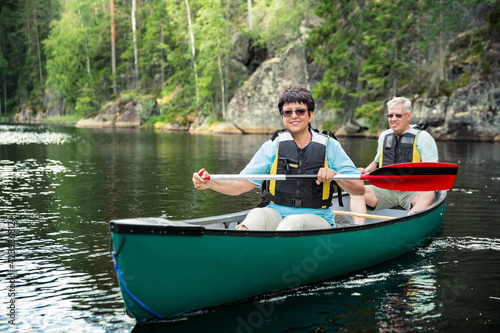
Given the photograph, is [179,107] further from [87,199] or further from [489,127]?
[87,199]

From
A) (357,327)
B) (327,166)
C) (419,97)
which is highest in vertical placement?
(419,97)

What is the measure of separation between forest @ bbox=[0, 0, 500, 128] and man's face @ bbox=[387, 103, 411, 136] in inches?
781

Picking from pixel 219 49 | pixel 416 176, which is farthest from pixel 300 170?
pixel 219 49

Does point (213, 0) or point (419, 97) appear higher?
point (213, 0)

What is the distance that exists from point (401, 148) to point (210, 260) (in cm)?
352

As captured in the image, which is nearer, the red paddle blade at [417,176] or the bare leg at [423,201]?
the red paddle blade at [417,176]

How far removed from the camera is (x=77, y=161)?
1562cm

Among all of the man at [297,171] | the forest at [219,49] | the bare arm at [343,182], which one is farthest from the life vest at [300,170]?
the forest at [219,49]

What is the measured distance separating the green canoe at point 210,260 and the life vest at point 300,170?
1.08ft

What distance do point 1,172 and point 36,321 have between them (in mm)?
10024

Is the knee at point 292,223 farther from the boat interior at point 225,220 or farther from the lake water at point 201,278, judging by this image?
the lake water at point 201,278

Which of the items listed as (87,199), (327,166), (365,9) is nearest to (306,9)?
(365,9)

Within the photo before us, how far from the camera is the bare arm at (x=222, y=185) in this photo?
4.32 metres

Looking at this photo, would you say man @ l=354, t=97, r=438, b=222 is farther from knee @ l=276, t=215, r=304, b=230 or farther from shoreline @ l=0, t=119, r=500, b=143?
shoreline @ l=0, t=119, r=500, b=143
